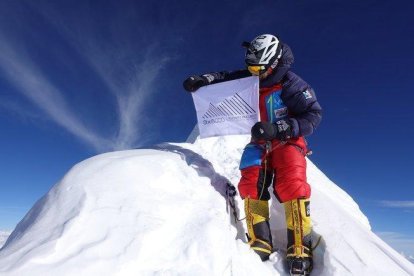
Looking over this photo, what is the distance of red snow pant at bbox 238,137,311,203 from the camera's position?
4066 mm

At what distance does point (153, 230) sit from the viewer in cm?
312

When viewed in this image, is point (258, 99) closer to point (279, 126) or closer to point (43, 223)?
point (279, 126)

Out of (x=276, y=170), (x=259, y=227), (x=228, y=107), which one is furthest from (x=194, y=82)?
(x=259, y=227)

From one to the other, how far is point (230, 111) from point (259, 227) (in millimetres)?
1832

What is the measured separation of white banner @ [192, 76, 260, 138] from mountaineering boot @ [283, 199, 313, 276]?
1.44 metres

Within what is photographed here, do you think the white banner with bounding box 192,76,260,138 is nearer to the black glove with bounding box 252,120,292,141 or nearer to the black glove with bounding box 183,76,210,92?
the black glove with bounding box 183,76,210,92

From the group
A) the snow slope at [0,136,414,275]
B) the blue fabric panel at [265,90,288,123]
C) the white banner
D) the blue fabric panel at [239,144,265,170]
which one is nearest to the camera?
the snow slope at [0,136,414,275]

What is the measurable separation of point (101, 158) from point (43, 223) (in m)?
1.17

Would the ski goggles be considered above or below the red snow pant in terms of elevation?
above

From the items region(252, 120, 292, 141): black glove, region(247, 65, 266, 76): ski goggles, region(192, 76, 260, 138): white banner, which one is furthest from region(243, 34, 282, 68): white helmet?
region(252, 120, 292, 141): black glove

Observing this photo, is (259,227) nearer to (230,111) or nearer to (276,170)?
(276,170)

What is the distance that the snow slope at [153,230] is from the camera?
272 centimetres

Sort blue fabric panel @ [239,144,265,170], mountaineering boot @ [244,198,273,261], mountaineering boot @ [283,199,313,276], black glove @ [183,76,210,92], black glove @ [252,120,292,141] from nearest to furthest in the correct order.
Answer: mountaineering boot @ [283,199,313,276]
mountaineering boot @ [244,198,273,261]
black glove @ [252,120,292,141]
blue fabric panel @ [239,144,265,170]
black glove @ [183,76,210,92]

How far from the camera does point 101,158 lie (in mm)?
4117
